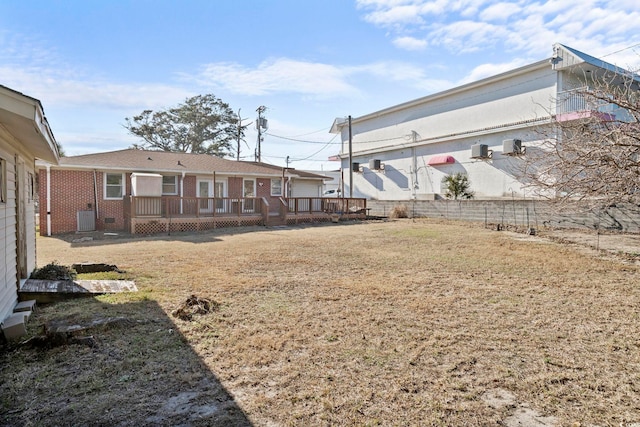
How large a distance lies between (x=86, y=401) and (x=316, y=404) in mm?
1671

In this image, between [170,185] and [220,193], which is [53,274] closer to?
[170,185]

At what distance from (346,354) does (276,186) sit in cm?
1726

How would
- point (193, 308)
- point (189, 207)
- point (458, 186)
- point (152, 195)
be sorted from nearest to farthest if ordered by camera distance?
point (193, 308)
point (152, 195)
point (189, 207)
point (458, 186)

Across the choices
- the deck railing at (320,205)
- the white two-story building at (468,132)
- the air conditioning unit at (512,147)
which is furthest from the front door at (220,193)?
the air conditioning unit at (512,147)

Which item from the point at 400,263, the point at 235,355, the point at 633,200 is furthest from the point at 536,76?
the point at 235,355

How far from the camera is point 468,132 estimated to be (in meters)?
22.3

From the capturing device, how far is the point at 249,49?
17.3m

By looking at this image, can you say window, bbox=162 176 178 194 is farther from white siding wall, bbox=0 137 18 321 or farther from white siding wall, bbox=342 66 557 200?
white siding wall, bbox=342 66 557 200

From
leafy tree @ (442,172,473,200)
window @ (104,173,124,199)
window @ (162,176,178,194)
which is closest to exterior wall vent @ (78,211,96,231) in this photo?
window @ (104,173,124,199)

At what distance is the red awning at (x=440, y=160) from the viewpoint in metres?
23.2

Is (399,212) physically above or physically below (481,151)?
below

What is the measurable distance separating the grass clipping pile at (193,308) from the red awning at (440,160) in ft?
69.1

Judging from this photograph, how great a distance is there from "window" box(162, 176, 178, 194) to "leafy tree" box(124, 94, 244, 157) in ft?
64.6

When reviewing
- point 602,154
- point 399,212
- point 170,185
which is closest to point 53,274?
point 602,154
